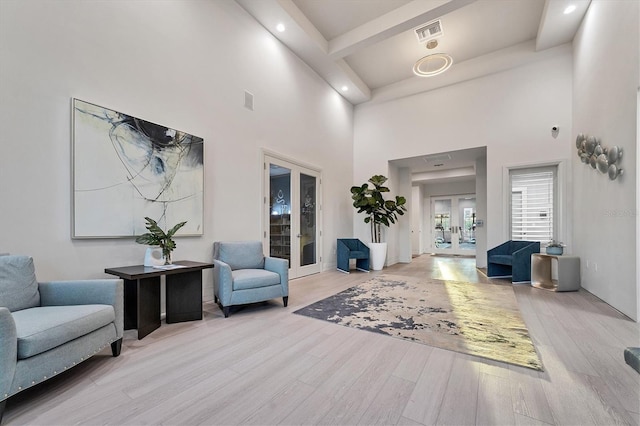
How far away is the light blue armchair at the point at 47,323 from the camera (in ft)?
4.81

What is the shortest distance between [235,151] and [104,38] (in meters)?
1.89

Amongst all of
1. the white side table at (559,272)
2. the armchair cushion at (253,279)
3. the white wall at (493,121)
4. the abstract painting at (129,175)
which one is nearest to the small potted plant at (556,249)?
the white side table at (559,272)

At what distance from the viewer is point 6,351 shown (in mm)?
1428

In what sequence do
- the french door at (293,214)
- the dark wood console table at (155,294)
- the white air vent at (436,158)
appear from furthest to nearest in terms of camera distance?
the white air vent at (436,158), the french door at (293,214), the dark wood console table at (155,294)

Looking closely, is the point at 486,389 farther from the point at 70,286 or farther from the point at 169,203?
the point at 169,203

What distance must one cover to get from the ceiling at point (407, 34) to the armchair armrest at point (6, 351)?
4.80m

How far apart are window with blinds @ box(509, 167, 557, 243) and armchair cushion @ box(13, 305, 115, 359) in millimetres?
6858

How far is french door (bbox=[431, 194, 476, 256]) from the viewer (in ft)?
35.2

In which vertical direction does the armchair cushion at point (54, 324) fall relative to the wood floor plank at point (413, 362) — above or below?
above

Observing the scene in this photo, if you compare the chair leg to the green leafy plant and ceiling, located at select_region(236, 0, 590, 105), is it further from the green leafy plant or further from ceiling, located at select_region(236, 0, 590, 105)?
ceiling, located at select_region(236, 0, 590, 105)

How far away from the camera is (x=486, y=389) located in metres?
1.74

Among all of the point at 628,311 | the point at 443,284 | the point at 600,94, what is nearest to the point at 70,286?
the point at 443,284

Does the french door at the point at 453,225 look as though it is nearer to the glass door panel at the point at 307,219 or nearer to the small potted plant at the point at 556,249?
the small potted plant at the point at 556,249

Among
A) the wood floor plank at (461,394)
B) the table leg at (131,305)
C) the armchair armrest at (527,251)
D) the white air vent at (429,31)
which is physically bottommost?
the wood floor plank at (461,394)
